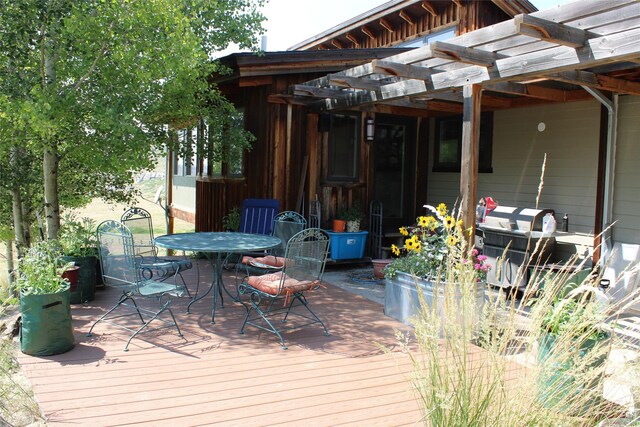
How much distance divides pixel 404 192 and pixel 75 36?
535 cm

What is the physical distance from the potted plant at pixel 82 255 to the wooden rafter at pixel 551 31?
4385mm

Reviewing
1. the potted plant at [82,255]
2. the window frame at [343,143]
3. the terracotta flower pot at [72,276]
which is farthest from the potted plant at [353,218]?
the terracotta flower pot at [72,276]

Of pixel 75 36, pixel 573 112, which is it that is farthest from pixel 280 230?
pixel 573 112

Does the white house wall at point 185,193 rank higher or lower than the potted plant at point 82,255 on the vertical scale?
higher

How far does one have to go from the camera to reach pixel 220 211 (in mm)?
8328

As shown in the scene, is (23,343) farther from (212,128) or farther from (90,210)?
(90,210)

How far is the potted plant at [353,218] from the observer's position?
725 cm

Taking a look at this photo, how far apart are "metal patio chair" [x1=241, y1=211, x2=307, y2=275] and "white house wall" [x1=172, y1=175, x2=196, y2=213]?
6.74 meters

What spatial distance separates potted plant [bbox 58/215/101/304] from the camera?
5008 mm

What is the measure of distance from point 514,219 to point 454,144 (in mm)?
2294

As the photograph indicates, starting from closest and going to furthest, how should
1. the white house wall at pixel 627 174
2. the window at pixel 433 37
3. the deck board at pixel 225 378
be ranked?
1. the deck board at pixel 225 378
2. the white house wall at pixel 627 174
3. the window at pixel 433 37

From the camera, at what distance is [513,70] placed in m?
4.18

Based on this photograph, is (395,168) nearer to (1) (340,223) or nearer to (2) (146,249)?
(1) (340,223)

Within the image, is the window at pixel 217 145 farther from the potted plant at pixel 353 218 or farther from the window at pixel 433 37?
the window at pixel 433 37
